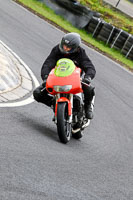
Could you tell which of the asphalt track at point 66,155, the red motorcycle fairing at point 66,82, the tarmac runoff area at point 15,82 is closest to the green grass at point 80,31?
the asphalt track at point 66,155

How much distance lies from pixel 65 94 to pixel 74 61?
0.91 m

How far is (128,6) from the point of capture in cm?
3562

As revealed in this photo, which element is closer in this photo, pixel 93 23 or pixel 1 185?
pixel 1 185

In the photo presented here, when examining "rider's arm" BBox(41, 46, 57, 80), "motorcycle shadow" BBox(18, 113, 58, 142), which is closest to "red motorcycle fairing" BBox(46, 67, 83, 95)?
"rider's arm" BBox(41, 46, 57, 80)

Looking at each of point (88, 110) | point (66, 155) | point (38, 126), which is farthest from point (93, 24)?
point (66, 155)

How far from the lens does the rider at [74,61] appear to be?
754cm

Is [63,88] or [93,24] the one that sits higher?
[63,88]

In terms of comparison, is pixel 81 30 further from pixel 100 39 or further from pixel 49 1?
pixel 49 1

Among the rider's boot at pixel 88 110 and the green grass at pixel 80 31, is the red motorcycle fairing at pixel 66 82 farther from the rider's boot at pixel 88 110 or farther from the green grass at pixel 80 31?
the green grass at pixel 80 31

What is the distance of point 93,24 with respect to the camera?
2339 cm

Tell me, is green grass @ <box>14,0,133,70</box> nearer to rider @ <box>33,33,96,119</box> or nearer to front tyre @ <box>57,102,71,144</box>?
rider @ <box>33,33,96,119</box>

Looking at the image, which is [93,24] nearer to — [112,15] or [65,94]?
A: [112,15]

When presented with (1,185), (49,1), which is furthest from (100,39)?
(1,185)

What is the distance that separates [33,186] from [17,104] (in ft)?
12.2
